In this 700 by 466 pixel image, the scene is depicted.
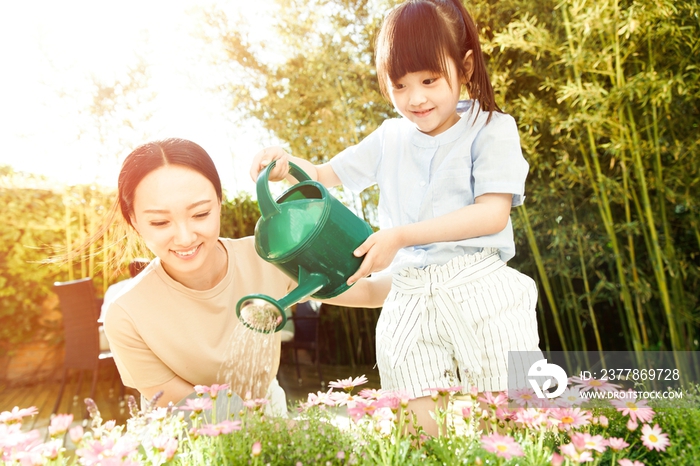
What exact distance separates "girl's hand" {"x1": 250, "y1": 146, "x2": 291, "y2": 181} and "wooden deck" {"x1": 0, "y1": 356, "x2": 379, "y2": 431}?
284 cm

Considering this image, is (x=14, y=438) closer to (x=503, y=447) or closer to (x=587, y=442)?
(x=503, y=447)

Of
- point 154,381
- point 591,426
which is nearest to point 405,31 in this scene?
point 591,426

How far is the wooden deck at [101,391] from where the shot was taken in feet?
13.0

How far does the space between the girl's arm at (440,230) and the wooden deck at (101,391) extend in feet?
9.12

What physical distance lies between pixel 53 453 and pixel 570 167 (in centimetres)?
283

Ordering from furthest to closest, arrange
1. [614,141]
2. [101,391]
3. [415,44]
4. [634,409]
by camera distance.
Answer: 1. [101,391]
2. [614,141]
3. [415,44]
4. [634,409]

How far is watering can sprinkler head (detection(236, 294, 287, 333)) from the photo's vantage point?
1.02 meters

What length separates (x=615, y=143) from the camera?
117 inches

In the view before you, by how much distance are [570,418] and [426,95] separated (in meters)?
0.71

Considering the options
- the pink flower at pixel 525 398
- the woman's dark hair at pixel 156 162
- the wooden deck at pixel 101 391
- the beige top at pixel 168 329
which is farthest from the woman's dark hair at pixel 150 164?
the wooden deck at pixel 101 391

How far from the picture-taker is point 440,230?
1.24 metres

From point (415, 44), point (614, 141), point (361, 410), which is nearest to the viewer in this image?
point (361, 410)

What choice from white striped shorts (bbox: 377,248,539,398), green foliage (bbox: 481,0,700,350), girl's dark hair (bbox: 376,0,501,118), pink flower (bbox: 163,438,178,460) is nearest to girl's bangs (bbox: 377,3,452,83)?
girl's dark hair (bbox: 376,0,501,118)

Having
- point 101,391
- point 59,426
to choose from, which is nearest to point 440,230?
point 59,426
